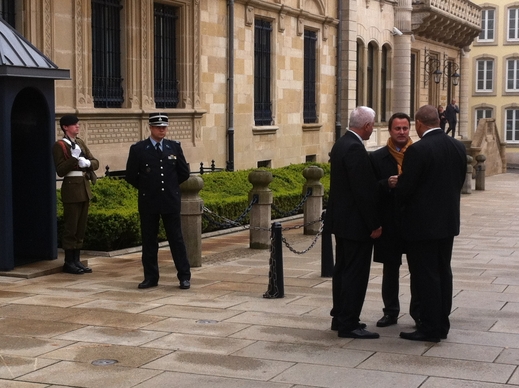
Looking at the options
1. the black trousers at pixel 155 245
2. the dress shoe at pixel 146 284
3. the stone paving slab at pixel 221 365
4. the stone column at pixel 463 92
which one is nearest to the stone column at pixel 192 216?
the black trousers at pixel 155 245

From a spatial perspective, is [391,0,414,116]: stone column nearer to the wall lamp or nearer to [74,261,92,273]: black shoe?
the wall lamp

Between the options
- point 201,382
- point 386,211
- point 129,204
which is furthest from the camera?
point 129,204

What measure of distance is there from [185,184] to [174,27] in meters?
8.35

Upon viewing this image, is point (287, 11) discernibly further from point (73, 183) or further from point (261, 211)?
point (73, 183)

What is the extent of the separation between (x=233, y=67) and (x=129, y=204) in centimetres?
794

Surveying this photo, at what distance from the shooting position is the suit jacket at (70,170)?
11.0 m

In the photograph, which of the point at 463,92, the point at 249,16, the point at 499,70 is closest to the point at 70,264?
the point at 249,16

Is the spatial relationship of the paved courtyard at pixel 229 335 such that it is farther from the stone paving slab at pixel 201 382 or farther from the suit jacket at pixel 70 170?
the suit jacket at pixel 70 170

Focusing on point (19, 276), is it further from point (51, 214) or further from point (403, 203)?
point (403, 203)

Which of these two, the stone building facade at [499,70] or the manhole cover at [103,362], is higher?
the stone building facade at [499,70]

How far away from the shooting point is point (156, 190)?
10.2 m

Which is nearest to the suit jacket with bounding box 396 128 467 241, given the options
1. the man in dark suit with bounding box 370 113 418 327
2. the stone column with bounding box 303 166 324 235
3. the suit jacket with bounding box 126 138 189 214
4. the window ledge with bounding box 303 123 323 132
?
the man in dark suit with bounding box 370 113 418 327

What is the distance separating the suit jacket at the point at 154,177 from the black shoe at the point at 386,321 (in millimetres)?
2701

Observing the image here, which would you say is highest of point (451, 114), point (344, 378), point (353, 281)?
point (451, 114)
